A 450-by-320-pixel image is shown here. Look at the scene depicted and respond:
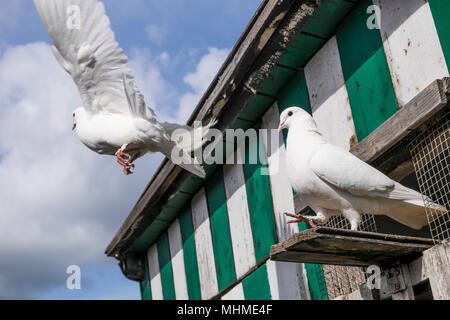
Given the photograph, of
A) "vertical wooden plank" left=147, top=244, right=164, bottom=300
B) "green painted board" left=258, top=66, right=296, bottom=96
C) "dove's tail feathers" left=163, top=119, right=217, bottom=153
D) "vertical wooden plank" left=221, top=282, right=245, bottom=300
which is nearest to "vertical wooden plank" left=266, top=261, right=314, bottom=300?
"vertical wooden plank" left=221, top=282, right=245, bottom=300

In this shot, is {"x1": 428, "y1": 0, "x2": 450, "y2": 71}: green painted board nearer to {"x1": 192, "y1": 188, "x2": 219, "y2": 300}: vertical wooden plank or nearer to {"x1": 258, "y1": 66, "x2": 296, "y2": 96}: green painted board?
{"x1": 258, "y1": 66, "x2": 296, "y2": 96}: green painted board

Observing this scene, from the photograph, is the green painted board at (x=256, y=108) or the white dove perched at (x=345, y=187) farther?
the green painted board at (x=256, y=108)

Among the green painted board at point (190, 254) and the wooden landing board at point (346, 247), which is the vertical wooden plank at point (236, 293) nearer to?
the green painted board at point (190, 254)

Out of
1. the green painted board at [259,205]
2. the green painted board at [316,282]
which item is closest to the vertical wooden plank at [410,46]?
the green painted board at [316,282]

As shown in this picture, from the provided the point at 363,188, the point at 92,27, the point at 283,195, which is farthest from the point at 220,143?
the point at 363,188

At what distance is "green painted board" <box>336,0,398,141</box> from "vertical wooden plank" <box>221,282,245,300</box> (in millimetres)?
2392

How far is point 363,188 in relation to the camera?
11.1ft

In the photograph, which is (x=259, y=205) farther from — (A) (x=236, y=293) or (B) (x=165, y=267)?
(B) (x=165, y=267)

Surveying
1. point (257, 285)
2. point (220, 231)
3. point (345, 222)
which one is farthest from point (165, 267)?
point (345, 222)

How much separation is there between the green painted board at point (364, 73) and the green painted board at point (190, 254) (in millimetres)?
3483

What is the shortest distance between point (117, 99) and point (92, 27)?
60cm

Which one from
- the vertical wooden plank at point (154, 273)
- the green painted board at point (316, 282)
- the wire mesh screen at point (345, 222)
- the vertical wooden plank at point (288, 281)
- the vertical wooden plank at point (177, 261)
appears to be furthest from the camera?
the vertical wooden plank at point (154, 273)

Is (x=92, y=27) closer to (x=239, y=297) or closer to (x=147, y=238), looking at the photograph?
(x=239, y=297)

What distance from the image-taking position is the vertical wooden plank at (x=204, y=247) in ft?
22.5
